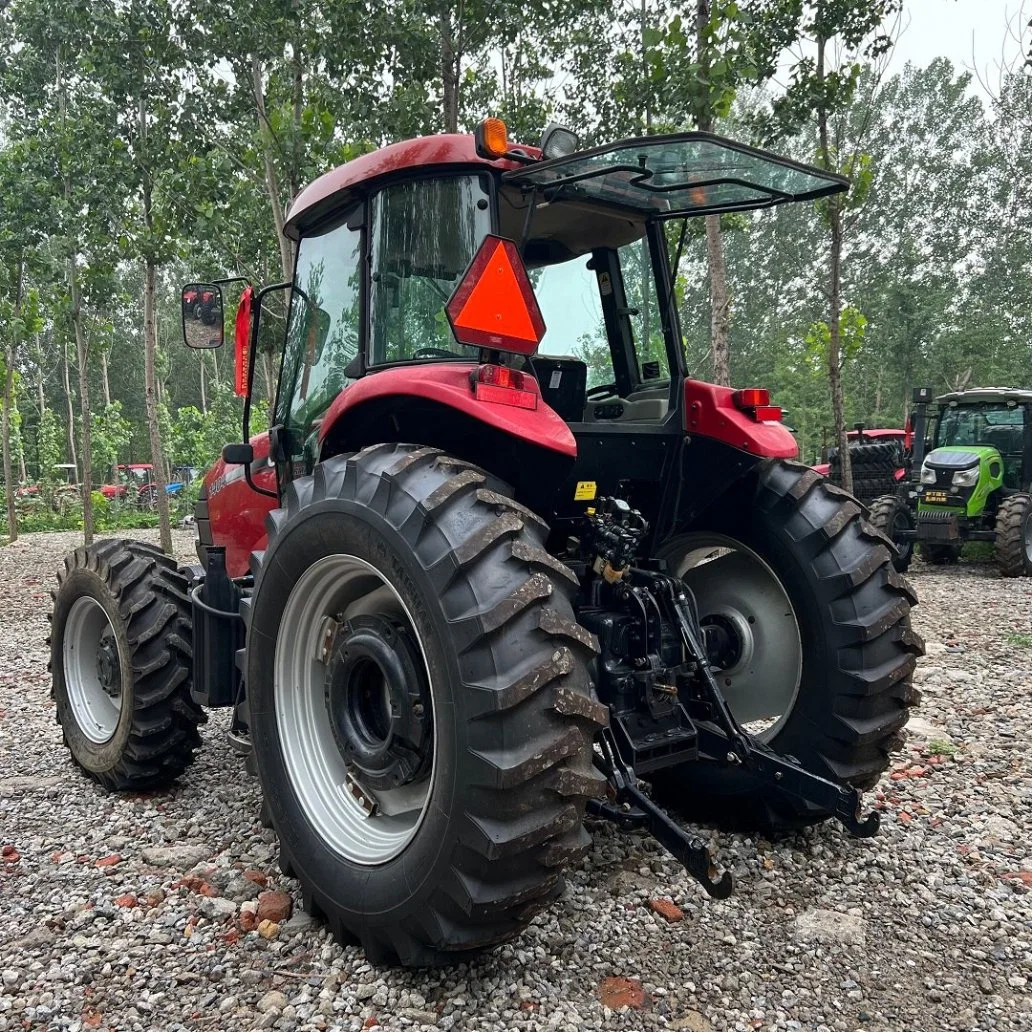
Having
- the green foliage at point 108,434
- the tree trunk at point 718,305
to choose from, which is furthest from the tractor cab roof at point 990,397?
the green foliage at point 108,434

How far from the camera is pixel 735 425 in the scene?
3178 mm

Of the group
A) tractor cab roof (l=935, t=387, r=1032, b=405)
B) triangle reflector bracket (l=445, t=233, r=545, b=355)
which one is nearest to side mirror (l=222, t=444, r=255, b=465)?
triangle reflector bracket (l=445, t=233, r=545, b=355)

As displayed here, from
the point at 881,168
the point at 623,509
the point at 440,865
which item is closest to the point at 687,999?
the point at 440,865

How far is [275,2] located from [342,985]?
379 inches

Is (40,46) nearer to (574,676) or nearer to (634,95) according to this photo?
(634,95)

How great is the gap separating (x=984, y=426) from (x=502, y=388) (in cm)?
1251

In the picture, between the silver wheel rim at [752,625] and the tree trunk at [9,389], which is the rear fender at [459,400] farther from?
the tree trunk at [9,389]

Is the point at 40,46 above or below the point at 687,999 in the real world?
above

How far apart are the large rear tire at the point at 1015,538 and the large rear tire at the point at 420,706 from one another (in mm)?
10662

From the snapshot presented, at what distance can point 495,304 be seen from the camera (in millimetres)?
2484

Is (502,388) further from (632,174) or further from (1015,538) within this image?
(1015,538)

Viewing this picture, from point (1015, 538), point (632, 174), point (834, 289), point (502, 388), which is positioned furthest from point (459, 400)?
point (1015, 538)

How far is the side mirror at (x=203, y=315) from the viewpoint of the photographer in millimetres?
3908

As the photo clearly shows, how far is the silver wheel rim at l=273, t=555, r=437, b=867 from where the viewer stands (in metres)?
2.70
